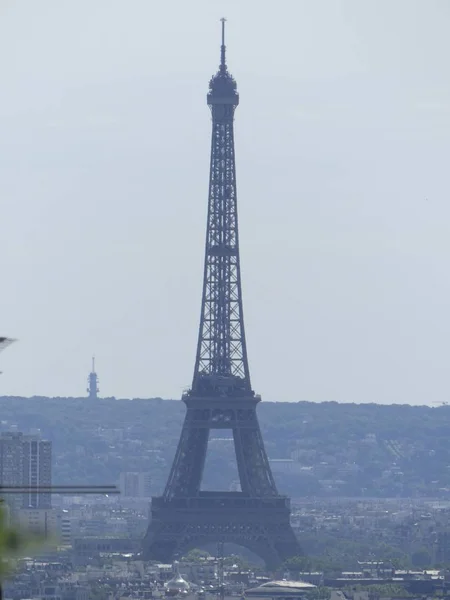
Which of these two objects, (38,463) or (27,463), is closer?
(27,463)

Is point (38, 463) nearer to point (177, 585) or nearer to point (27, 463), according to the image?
point (27, 463)

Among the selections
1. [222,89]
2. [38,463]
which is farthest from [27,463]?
[222,89]

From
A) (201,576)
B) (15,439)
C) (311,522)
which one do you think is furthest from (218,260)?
(311,522)

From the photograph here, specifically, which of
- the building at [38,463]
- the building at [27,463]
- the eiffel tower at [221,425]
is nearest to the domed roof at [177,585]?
the eiffel tower at [221,425]

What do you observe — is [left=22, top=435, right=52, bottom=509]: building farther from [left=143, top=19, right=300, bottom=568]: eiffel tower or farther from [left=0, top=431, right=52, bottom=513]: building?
[left=143, top=19, right=300, bottom=568]: eiffel tower

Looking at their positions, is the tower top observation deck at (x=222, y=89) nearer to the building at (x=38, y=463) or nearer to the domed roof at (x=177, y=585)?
the domed roof at (x=177, y=585)

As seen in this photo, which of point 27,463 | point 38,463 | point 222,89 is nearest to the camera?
point 222,89

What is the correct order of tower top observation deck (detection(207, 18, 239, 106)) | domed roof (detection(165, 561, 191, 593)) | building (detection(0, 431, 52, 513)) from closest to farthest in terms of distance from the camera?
domed roof (detection(165, 561, 191, 593))
tower top observation deck (detection(207, 18, 239, 106))
building (detection(0, 431, 52, 513))

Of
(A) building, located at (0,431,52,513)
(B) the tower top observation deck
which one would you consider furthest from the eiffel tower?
(A) building, located at (0,431,52,513)
